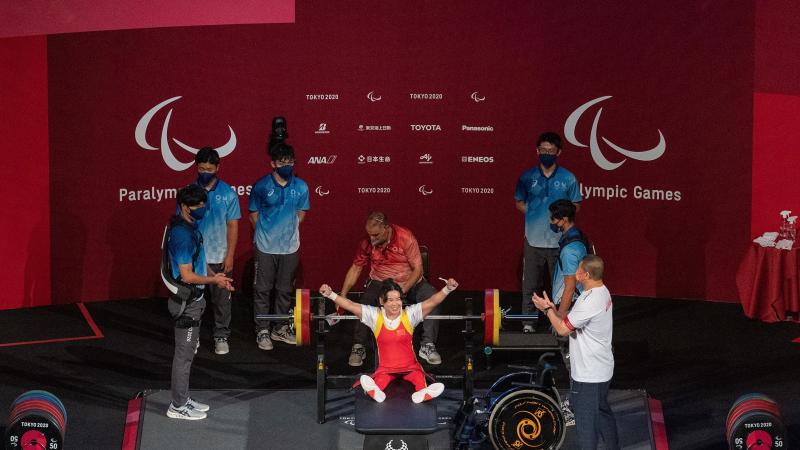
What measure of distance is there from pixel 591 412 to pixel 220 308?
3601mm

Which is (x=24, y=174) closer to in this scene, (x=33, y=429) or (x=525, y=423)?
(x=33, y=429)

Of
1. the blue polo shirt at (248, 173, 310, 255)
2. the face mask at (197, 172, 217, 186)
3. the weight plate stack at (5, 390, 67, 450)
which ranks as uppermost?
the face mask at (197, 172, 217, 186)

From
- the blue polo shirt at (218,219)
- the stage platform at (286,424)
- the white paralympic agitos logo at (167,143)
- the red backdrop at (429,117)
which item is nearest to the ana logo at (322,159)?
the red backdrop at (429,117)

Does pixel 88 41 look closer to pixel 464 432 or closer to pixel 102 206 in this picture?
pixel 102 206

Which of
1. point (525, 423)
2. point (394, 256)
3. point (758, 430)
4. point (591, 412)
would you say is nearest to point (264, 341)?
point (394, 256)

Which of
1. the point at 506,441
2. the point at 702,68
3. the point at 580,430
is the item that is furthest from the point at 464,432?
the point at 702,68

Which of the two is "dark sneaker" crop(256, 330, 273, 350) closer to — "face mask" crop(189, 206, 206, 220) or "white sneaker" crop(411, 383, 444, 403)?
"face mask" crop(189, 206, 206, 220)

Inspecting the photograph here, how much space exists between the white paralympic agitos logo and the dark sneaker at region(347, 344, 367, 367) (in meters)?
2.49

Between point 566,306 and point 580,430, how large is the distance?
1.11m

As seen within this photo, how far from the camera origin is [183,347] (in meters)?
8.56

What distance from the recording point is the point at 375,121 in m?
11.6

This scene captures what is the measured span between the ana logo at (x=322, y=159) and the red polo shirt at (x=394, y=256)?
2172 mm

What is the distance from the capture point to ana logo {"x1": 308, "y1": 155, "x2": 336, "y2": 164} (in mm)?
11633

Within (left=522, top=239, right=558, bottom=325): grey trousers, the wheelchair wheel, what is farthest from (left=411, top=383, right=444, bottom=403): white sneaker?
(left=522, top=239, right=558, bottom=325): grey trousers
